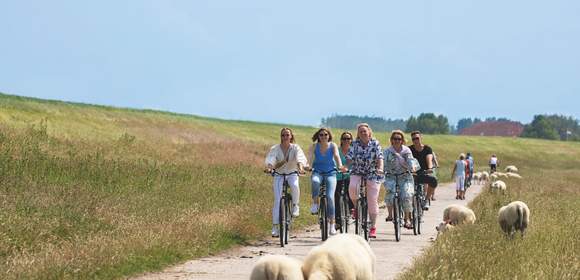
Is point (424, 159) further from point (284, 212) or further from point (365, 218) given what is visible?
point (284, 212)

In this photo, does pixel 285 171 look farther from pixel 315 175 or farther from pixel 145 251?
pixel 145 251

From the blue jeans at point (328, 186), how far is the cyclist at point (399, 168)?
156 cm

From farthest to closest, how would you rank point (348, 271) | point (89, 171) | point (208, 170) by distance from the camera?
point (208, 170) → point (89, 171) → point (348, 271)

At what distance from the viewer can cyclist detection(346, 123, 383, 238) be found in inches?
608

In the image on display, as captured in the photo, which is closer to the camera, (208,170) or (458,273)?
(458,273)

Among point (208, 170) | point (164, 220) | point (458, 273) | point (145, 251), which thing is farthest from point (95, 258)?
point (208, 170)

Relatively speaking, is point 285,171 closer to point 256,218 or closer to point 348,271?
point 256,218

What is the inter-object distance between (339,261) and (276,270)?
2.56 feet

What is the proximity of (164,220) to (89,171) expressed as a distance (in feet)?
24.6

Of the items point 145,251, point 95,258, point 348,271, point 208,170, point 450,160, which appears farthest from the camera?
point 450,160

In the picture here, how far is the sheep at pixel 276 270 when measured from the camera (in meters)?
7.66

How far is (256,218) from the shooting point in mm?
17750

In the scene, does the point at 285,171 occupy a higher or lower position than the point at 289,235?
higher

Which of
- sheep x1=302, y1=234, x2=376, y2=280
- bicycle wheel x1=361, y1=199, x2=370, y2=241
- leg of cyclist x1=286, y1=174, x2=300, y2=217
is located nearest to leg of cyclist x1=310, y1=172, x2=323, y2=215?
leg of cyclist x1=286, y1=174, x2=300, y2=217
